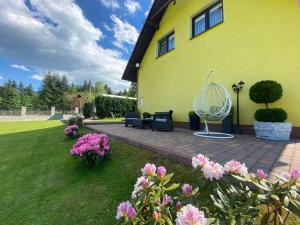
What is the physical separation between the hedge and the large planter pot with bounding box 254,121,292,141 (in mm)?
14276

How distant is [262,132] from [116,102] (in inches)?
634

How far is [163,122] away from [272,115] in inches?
136

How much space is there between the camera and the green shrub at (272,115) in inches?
168

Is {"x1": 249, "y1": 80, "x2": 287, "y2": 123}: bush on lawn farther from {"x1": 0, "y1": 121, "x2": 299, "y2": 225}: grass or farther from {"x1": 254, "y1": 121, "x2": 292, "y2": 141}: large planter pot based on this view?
{"x1": 0, "y1": 121, "x2": 299, "y2": 225}: grass

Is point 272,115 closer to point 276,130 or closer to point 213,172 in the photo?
point 276,130

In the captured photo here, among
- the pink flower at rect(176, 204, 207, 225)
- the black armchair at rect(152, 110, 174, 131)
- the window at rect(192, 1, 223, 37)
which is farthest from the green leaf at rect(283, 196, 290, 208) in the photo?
the window at rect(192, 1, 223, 37)

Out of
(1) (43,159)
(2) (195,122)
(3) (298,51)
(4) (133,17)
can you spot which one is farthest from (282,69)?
(4) (133,17)

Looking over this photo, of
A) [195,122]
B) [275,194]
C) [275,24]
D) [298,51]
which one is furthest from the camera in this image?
[195,122]

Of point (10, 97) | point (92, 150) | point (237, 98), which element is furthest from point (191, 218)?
point (10, 97)

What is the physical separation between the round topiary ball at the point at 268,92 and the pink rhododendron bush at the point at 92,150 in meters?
4.28

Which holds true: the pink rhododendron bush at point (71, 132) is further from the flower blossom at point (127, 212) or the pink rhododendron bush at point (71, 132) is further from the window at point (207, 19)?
the window at point (207, 19)

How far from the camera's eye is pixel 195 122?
6.70m

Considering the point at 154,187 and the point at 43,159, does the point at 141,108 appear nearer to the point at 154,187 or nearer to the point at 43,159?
the point at 43,159

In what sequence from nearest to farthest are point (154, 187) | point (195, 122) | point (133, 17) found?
point (154, 187)
point (195, 122)
point (133, 17)
